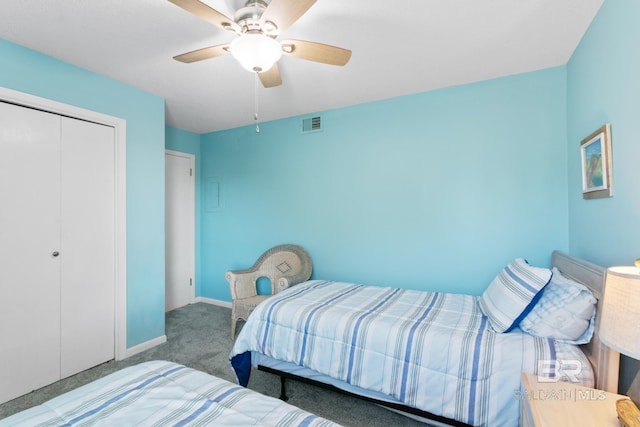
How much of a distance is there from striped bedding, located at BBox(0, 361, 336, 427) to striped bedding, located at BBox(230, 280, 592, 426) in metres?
0.86

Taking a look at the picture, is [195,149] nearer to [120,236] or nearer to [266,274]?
[120,236]

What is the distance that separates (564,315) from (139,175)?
3.40 m

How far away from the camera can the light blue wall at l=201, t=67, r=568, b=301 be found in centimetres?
247

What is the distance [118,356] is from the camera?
2.72 m

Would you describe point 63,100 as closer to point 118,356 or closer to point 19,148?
point 19,148

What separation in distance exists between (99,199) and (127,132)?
66 cm

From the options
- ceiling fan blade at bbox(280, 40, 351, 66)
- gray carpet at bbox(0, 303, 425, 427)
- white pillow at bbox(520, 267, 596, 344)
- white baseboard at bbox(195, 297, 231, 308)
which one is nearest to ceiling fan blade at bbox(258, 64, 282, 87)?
ceiling fan blade at bbox(280, 40, 351, 66)

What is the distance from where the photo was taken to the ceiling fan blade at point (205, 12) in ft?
4.31

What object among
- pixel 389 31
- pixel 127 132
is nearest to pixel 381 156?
pixel 389 31

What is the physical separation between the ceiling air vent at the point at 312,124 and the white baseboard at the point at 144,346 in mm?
2715

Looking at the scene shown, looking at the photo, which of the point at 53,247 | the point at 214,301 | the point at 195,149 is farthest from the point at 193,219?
the point at 53,247

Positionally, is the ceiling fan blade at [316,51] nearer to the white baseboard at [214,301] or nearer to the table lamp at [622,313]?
the table lamp at [622,313]

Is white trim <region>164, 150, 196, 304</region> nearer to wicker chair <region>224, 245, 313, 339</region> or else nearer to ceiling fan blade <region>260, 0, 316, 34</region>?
wicker chair <region>224, 245, 313, 339</region>

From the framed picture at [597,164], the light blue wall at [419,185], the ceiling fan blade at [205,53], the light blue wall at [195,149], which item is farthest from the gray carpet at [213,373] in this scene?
the ceiling fan blade at [205,53]
